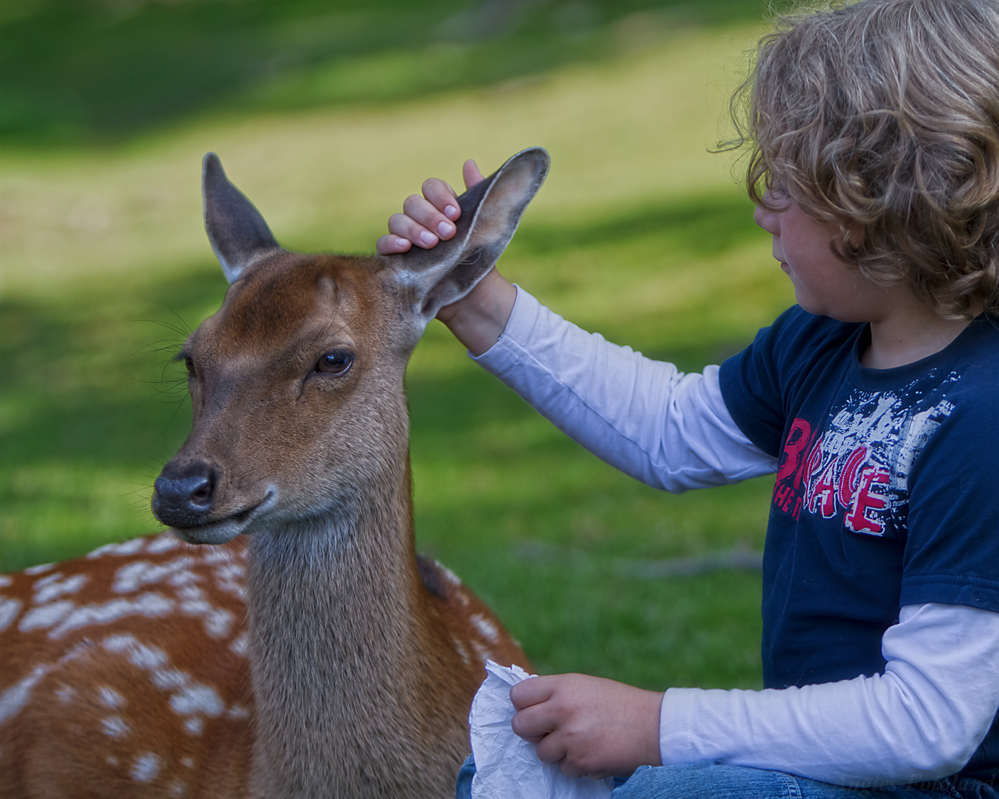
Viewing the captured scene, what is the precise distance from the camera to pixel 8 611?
10.2 feet

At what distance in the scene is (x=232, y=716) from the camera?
9.33 ft

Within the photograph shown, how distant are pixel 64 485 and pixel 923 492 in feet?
15.7

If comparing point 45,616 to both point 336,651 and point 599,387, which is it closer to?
point 336,651

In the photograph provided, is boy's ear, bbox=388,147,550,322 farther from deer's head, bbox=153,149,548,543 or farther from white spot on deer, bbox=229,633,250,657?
white spot on deer, bbox=229,633,250,657

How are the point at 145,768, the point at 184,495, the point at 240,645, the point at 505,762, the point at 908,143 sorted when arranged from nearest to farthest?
the point at 908,143 → the point at 505,762 → the point at 184,495 → the point at 145,768 → the point at 240,645

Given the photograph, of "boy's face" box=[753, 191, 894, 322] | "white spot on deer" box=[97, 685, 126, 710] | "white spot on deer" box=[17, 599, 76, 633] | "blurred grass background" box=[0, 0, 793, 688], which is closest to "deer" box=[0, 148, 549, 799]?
"white spot on deer" box=[97, 685, 126, 710]

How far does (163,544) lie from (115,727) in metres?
0.67

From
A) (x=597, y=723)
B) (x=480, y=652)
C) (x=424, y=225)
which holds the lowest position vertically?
(x=480, y=652)

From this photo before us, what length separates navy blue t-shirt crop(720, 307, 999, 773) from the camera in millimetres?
1843

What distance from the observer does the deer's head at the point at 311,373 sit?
2.31m

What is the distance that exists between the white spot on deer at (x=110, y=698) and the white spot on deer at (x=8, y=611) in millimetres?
402

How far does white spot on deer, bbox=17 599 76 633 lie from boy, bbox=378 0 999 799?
131 cm

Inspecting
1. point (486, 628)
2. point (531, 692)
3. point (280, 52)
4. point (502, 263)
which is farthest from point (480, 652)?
point (280, 52)

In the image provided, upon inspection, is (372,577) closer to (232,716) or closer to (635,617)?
(232,716)
